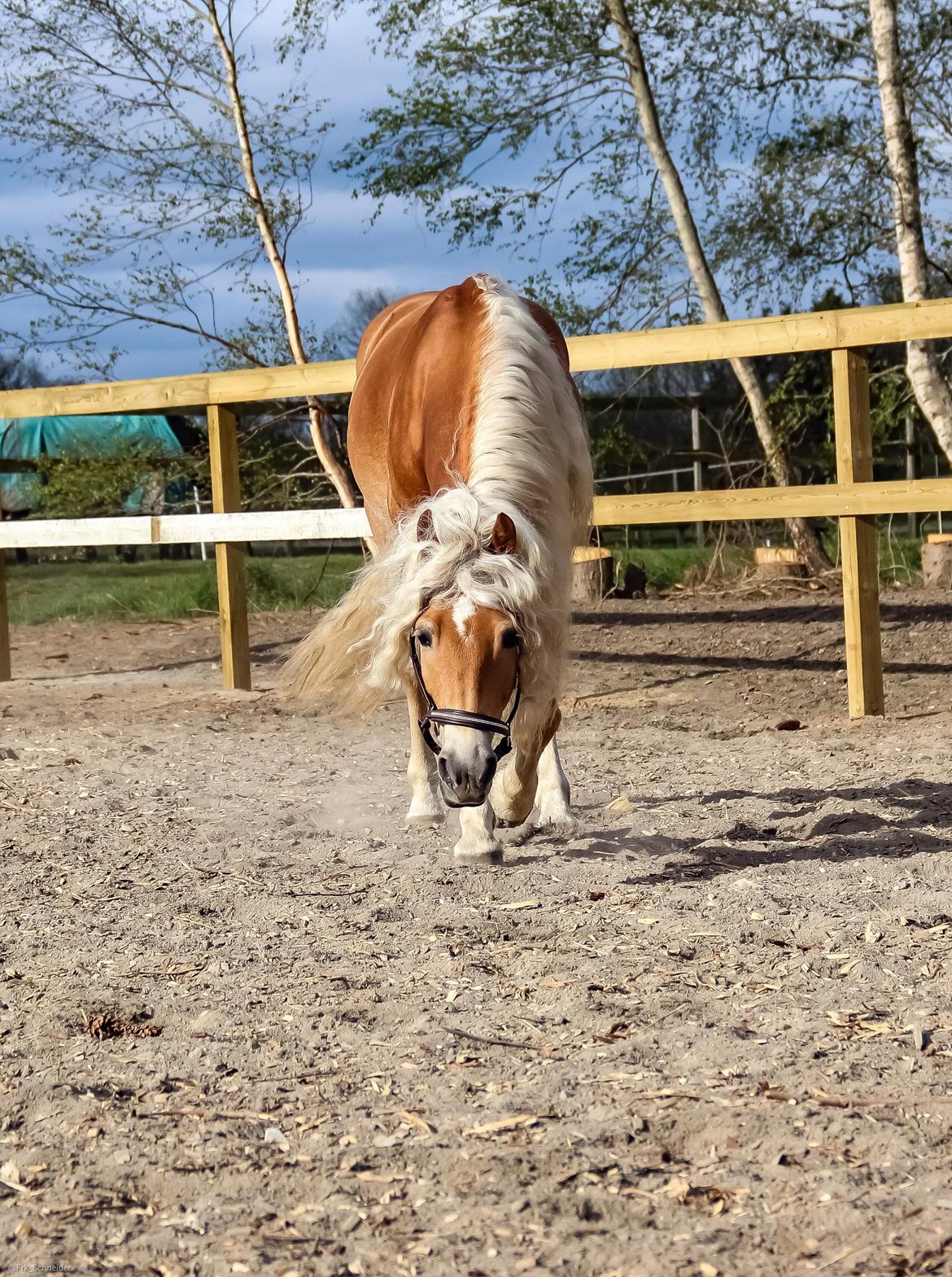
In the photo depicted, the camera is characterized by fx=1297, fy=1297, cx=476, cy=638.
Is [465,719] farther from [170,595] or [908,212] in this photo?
[170,595]

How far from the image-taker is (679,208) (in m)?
10.9

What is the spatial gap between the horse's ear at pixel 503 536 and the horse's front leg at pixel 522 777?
58cm

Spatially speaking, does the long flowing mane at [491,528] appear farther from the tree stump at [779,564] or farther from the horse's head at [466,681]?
the tree stump at [779,564]

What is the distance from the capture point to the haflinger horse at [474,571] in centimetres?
300

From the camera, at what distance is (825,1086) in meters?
2.10

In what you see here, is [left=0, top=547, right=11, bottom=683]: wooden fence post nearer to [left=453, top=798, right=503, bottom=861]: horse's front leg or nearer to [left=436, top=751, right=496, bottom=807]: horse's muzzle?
[left=453, top=798, right=503, bottom=861]: horse's front leg

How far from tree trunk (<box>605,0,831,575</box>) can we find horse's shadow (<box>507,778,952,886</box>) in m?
6.73

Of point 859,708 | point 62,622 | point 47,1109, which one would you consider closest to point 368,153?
point 62,622

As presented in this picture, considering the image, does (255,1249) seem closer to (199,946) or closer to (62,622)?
(199,946)

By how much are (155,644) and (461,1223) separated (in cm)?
759

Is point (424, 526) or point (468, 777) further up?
point (424, 526)

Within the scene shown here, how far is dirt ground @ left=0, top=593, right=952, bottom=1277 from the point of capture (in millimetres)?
1730

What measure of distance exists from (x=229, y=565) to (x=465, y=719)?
14.2 feet

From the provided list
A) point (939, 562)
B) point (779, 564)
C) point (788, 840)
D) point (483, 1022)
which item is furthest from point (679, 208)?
point (483, 1022)
